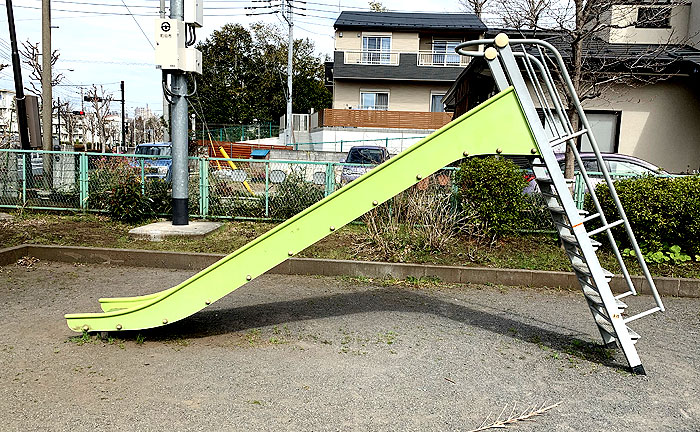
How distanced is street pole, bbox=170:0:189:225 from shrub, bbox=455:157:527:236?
14.9ft

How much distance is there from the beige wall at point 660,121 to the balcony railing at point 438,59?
2046cm

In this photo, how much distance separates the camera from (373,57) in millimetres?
34406

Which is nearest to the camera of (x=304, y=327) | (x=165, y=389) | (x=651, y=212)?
(x=165, y=389)

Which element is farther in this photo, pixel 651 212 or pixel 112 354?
pixel 651 212

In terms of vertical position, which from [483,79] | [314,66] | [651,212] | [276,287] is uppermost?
[314,66]

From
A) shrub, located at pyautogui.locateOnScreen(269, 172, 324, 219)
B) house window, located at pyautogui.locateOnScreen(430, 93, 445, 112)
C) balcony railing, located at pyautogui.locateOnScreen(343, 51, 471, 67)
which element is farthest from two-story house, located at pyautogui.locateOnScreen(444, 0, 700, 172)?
house window, located at pyautogui.locateOnScreen(430, 93, 445, 112)

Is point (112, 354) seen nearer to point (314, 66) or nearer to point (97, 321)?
point (97, 321)

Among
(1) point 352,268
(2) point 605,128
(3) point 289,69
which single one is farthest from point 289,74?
(1) point 352,268

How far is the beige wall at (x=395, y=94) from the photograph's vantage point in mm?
35125

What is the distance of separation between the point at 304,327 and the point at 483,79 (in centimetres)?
1146

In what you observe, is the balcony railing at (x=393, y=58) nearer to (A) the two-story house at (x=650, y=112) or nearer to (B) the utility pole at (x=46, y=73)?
(A) the two-story house at (x=650, y=112)

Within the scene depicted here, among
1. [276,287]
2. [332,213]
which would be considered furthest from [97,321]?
[276,287]

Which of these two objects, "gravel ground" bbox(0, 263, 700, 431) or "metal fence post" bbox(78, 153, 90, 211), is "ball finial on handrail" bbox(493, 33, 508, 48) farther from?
"metal fence post" bbox(78, 153, 90, 211)

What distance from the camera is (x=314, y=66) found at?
45.2m
